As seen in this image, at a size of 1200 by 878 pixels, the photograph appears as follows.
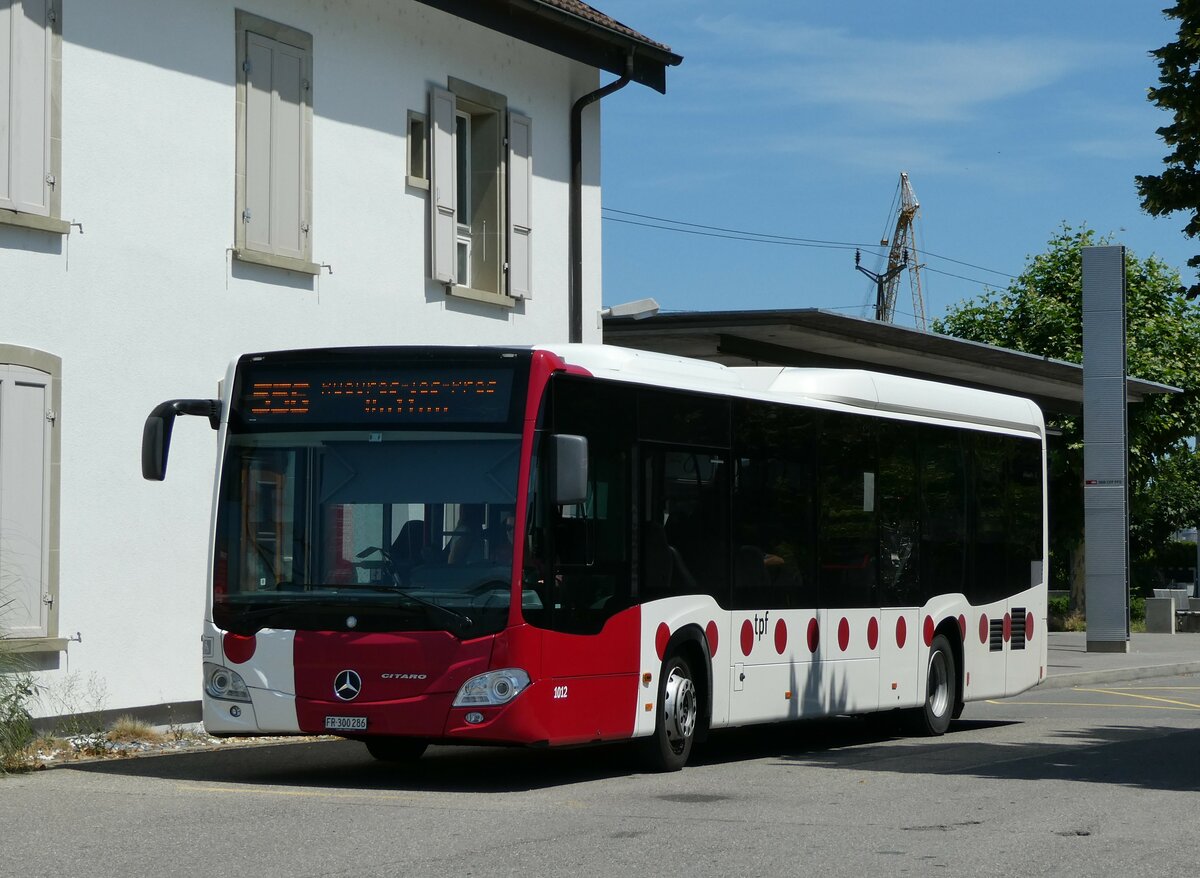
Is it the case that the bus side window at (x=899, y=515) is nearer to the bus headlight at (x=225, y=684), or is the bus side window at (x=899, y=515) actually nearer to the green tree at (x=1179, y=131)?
the green tree at (x=1179, y=131)

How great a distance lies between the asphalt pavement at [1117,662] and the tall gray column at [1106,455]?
722 millimetres

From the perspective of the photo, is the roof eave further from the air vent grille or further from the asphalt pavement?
the asphalt pavement

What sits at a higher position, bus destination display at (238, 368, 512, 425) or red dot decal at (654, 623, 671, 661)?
bus destination display at (238, 368, 512, 425)

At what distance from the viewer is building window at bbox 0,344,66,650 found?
14758mm

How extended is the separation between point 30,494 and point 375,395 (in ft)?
14.1

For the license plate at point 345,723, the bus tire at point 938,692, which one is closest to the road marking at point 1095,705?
the bus tire at point 938,692

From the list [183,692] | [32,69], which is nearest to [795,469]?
[183,692]

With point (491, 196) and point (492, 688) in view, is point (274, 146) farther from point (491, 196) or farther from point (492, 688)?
point (492, 688)

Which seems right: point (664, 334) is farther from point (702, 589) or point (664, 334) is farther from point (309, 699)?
point (309, 699)

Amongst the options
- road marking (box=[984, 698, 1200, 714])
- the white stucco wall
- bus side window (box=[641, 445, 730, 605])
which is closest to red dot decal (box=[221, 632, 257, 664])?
bus side window (box=[641, 445, 730, 605])

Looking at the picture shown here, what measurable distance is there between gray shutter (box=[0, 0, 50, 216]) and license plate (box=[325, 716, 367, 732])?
5533 millimetres

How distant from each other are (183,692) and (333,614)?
527 centimetres

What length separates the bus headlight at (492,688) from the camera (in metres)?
11.4

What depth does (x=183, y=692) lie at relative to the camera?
1655 centimetres
